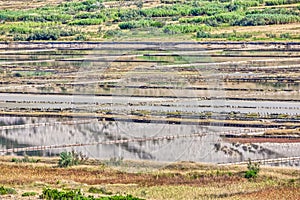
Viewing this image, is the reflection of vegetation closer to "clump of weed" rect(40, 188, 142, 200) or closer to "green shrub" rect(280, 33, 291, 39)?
"clump of weed" rect(40, 188, 142, 200)

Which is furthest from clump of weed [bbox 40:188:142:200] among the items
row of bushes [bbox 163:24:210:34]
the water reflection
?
row of bushes [bbox 163:24:210:34]

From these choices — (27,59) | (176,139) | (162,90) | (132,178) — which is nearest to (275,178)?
(132,178)

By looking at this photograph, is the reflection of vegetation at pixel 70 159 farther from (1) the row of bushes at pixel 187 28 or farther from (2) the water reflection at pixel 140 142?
(1) the row of bushes at pixel 187 28

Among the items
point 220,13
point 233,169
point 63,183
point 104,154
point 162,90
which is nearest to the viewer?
point 63,183

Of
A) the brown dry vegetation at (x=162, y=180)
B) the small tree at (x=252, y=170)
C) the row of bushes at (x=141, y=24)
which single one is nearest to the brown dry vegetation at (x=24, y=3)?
the row of bushes at (x=141, y=24)

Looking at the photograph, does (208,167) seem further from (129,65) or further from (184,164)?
(129,65)

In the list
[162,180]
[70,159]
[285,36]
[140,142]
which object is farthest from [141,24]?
[162,180]

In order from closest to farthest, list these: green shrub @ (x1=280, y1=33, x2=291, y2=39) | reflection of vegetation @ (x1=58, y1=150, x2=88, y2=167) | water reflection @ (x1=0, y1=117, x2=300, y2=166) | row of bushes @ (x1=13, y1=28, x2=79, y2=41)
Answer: reflection of vegetation @ (x1=58, y1=150, x2=88, y2=167) < water reflection @ (x1=0, y1=117, x2=300, y2=166) < green shrub @ (x1=280, y1=33, x2=291, y2=39) < row of bushes @ (x1=13, y1=28, x2=79, y2=41)

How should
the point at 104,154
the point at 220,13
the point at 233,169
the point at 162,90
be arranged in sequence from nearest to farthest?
the point at 233,169 → the point at 104,154 → the point at 162,90 → the point at 220,13
